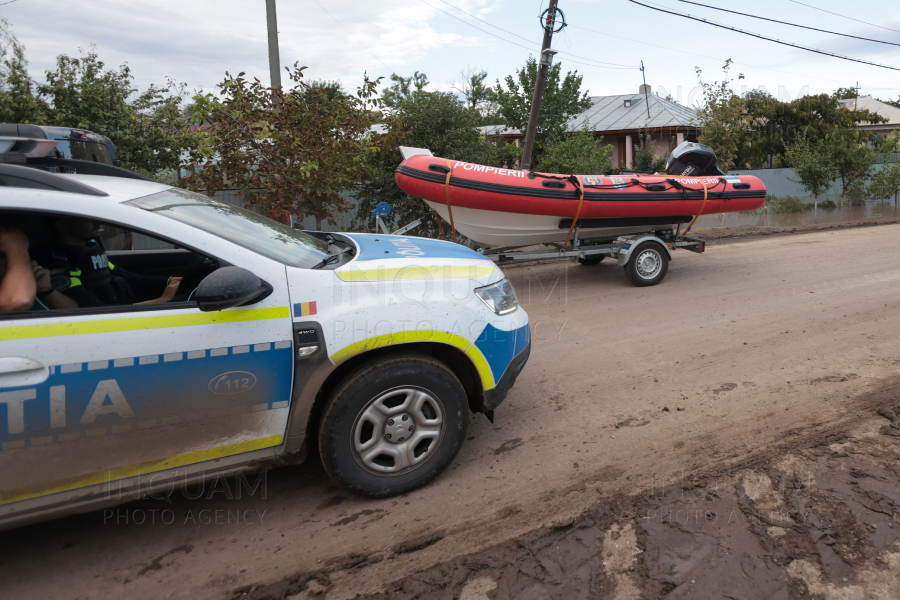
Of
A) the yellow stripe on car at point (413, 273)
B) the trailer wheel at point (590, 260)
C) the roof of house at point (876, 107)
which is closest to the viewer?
the yellow stripe on car at point (413, 273)

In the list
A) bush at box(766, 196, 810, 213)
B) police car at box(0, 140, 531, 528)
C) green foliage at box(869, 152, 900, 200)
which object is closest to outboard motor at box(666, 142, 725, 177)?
police car at box(0, 140, 531, 528)

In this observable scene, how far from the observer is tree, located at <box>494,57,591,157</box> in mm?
26844

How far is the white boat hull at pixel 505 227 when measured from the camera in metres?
7.64

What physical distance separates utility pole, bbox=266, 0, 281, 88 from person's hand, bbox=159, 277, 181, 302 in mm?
7264

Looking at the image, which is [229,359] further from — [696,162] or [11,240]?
[696,162]

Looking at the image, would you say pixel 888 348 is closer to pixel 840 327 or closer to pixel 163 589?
pixel 840 327

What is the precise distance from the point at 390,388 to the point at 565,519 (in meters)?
1.11

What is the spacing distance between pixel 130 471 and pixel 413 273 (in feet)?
5.34

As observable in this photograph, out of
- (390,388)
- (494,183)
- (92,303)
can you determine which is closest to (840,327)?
(494,183)

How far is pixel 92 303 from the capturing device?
267 cm

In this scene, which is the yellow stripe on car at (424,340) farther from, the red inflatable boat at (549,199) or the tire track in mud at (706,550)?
the red inflatable boat at (549,199)

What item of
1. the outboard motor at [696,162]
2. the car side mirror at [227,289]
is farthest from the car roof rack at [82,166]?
the outboard motor at [696,162]

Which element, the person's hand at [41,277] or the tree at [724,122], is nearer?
the person's hand at [41,277]

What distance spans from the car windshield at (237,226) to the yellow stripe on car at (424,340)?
524 mm
